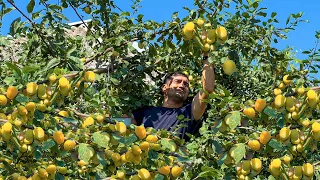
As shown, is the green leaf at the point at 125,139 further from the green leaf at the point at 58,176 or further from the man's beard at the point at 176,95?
the man's beard at the point at 176,95

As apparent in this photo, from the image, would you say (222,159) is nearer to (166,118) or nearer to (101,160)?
(101,160)

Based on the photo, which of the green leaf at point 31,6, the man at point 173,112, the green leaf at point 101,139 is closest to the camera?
the green leaf at point 101,139

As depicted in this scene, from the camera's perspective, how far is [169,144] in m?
1.90

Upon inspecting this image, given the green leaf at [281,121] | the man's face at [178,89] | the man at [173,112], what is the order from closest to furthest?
the green leaf at [281,121]
the man at [173,112]
the man's face at [178,89]

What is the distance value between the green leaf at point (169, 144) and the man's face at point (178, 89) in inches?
49.1

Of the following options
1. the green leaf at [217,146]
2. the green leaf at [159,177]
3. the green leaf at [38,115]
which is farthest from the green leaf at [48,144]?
the green leaf at [217,146]

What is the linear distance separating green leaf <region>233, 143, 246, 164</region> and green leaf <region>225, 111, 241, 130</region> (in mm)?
79

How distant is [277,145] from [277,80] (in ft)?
5.15

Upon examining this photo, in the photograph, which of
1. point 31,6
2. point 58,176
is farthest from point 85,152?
point 31,6

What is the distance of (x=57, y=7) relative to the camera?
9.07 feet

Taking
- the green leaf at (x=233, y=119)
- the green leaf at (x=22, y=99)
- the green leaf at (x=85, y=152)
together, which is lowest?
the green leaf at (x=85, y=152)

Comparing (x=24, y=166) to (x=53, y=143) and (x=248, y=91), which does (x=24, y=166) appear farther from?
(x=248, y=91)

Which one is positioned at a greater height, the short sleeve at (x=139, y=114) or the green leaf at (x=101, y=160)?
A: the short sleeve at (x=139, y=114)

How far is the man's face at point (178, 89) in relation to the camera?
3162 mm
